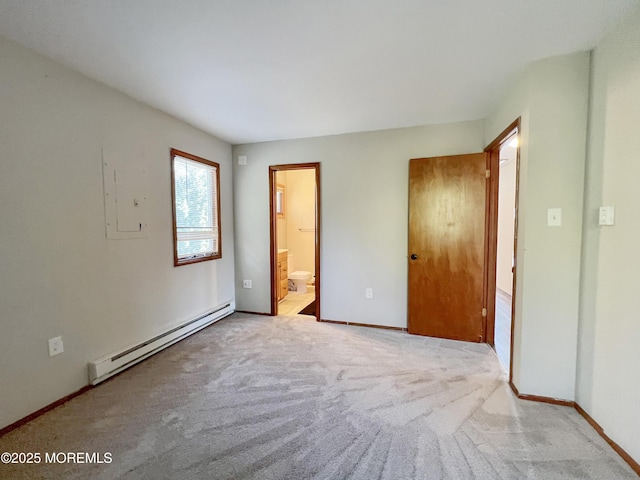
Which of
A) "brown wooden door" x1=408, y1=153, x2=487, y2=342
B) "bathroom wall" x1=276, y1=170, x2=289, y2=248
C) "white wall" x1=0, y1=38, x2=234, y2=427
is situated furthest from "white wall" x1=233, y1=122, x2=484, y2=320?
"bathroom wall" x1=276, y1=170, x2=289, y2=248

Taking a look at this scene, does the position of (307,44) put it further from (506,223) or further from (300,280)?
(506,223)

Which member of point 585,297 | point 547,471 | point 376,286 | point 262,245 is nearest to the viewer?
point 547,471

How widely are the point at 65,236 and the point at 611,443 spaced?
368 cm

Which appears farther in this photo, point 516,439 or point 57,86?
point 57,86

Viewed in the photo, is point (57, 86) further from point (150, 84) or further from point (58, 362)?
point (58, 362)

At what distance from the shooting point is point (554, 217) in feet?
6.27

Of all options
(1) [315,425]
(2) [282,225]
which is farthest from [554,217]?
(2) [282,225]

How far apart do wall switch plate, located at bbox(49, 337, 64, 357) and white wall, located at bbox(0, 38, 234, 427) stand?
3cm

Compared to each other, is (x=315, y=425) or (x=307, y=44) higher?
(x=307, y=44)

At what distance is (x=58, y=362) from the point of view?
77.6 inches

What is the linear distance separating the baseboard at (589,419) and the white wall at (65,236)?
323 centimetres

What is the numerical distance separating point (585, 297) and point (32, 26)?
374cm

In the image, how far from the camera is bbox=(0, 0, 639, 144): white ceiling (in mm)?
1457

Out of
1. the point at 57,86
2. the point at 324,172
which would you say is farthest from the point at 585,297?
the point at 57,86
